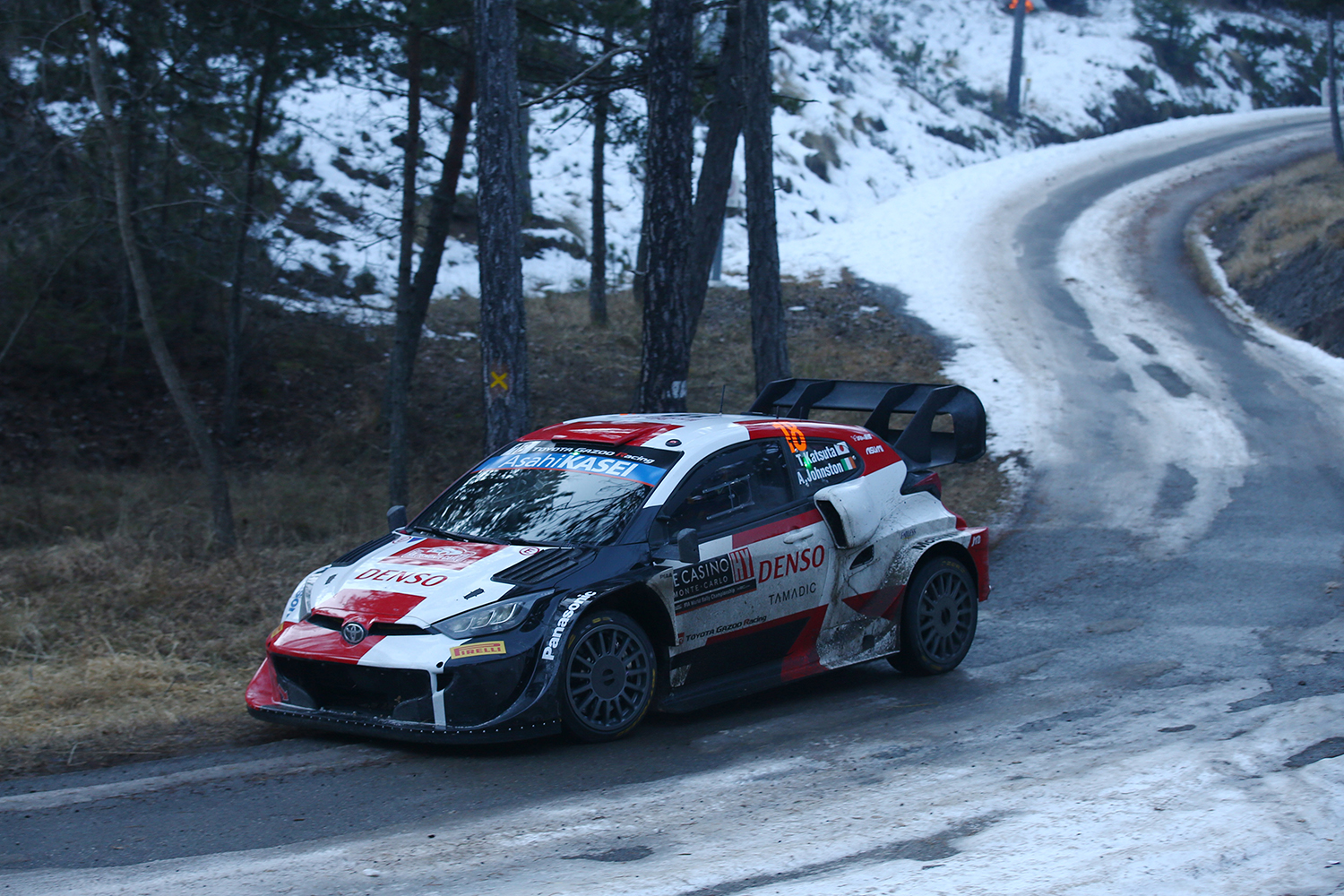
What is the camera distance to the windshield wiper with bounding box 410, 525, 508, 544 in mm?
6504

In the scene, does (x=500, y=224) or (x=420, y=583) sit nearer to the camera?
(x=420, y=583)

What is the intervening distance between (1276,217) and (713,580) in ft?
76.2

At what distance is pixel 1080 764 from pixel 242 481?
12.8m

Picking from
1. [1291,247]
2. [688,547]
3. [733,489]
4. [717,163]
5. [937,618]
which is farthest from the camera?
[1291,247]

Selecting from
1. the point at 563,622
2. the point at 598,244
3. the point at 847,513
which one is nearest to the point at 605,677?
the point at 563,622

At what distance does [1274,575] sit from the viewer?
988 cm

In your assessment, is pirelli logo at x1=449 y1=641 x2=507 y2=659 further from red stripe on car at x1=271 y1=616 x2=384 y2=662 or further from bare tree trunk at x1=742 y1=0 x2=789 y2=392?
bare tree trunk at x1=742 y1=0 x2=789 y2=392

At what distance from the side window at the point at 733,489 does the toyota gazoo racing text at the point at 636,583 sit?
0.04 ft

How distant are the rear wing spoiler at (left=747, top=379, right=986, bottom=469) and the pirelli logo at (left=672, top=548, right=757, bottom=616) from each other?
1.88 metres

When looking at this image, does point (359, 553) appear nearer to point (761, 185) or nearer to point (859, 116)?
point (761, 185)

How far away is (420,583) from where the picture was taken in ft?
19.4

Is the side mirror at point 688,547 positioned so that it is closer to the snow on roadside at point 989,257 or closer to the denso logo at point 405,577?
the denso logo at point 405,577

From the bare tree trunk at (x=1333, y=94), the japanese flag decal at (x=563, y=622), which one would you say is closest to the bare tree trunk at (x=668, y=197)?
the japanese flag decal at (x=563, y=622)

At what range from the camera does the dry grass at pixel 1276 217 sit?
22922 millimetres
